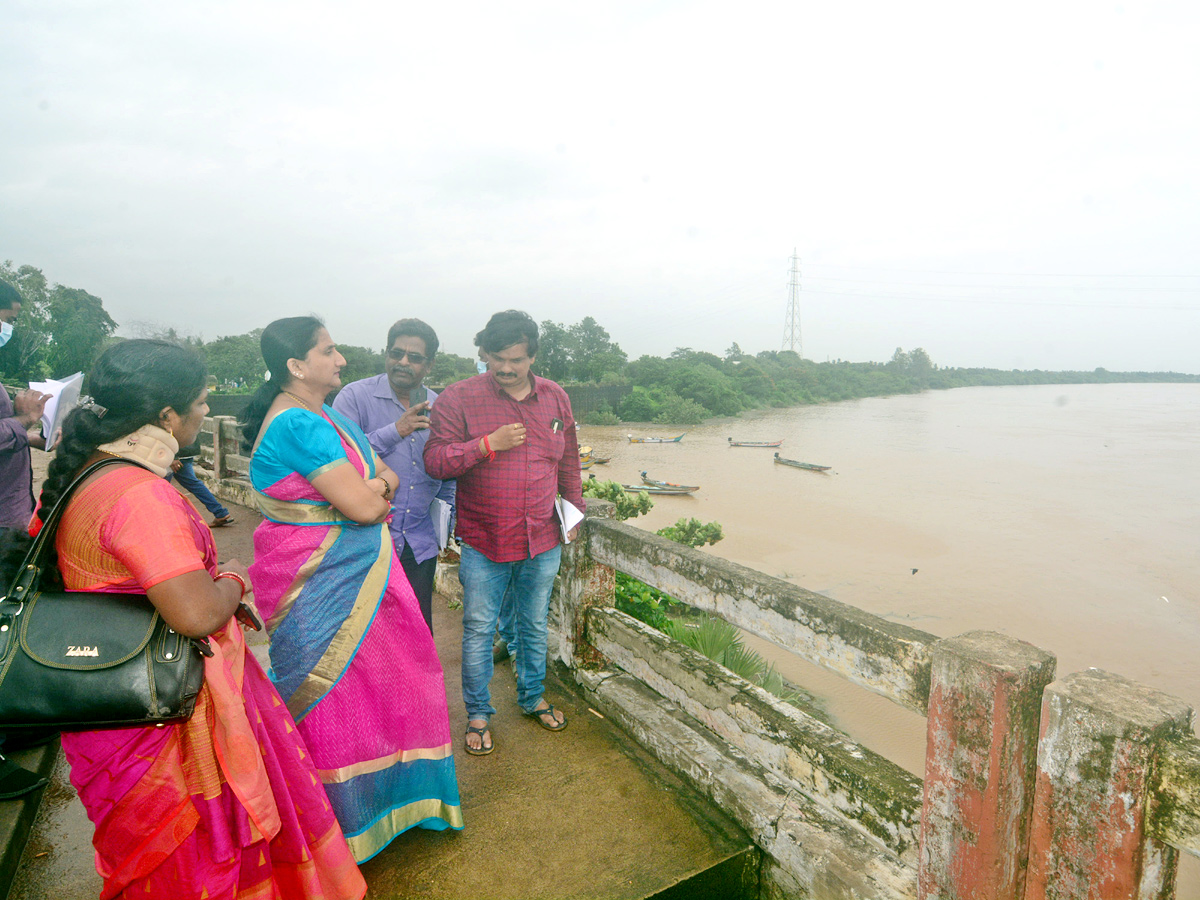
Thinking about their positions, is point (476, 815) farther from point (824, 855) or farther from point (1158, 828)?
point (1158, 828)

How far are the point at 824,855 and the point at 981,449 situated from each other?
42902 mm

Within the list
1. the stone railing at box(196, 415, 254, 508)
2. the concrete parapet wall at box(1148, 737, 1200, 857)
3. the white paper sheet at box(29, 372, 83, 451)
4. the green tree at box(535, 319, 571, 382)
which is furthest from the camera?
the green tree at box(535, 319, 571, 382)

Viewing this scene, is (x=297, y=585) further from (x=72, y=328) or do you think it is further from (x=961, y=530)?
(x=72, y=328)

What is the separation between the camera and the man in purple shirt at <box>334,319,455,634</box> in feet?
9.24

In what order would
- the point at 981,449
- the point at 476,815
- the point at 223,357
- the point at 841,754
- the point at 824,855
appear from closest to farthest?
the point at 824,855
the point at 841,754
the point at 476,815
the point at 223,357
the point at 981,449

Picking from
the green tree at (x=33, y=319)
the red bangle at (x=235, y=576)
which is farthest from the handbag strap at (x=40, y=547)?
the green tree at (x=33, y=319)

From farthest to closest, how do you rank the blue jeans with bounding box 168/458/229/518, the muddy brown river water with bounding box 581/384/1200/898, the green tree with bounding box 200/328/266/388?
1. the green tree with bounding box 200/328/266/388
2. the muddy brown river water with bounding box 581/384/1200/898
3. the blue jeans with bounding box 168/458/229/518

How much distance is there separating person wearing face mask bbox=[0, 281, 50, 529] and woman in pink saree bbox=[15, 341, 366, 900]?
1646 millimetres

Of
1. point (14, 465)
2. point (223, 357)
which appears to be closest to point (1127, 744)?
point (14, 465)

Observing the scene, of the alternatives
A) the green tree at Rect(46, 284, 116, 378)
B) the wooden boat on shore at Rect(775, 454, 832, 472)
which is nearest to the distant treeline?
the green tree at Rect(46, 284, 116, 378)

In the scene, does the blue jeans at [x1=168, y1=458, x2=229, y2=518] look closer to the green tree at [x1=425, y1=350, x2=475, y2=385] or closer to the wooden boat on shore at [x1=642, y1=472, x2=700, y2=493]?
the wooden boat on shore at [x1=642, y1=472, x2=700, y2=493]

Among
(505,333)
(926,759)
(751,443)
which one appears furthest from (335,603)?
(751,443)

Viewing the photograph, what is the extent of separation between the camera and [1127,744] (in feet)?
4.01

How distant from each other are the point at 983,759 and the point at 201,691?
1.70m
